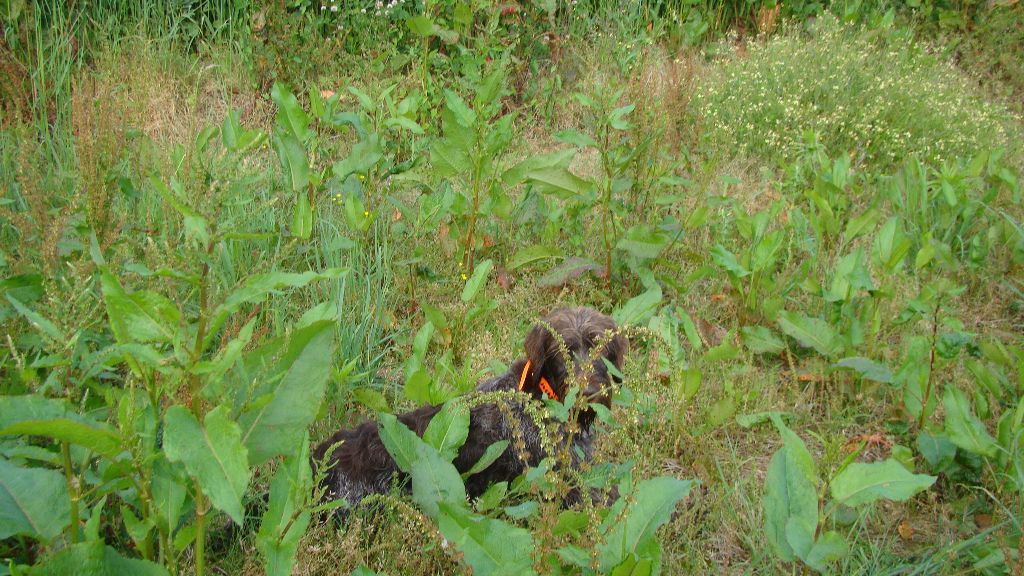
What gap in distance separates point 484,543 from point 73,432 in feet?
3.23

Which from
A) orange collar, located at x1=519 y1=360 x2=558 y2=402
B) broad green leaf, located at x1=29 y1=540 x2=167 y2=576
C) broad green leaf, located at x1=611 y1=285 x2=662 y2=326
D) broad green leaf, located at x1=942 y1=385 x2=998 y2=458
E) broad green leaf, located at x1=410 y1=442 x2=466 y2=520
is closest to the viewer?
broad green leaf, located at x1=29 y1=540 x2=167 y2=576

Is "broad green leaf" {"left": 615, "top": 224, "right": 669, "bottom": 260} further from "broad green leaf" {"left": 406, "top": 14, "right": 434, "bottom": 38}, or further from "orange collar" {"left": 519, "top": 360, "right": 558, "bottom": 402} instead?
"broad green leaf" {"left": 406, "top": 14, "right": 434, "bottom": 38}

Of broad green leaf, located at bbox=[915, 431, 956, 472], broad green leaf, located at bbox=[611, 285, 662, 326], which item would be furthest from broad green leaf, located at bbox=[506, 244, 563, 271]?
broad green leaf, located at bbox=[915, 431, 956, 472]

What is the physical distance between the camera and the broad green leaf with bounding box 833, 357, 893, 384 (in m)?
3.21

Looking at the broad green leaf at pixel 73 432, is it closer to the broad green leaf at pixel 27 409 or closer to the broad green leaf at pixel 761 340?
the broad green leaf at pixel 27 409

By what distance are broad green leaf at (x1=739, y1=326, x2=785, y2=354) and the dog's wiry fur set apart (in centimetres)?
78

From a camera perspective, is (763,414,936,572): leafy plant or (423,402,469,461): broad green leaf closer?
(763,414,936,572): leafy plant

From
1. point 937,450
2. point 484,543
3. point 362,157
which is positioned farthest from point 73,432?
point 937,450

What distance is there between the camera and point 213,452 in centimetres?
164

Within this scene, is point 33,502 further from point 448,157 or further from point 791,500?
point 448,157

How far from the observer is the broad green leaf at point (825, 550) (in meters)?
2.24

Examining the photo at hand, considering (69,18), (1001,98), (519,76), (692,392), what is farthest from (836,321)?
(69,18)

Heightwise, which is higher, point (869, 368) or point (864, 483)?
point (864, 483)

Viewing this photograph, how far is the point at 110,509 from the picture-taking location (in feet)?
8.14
